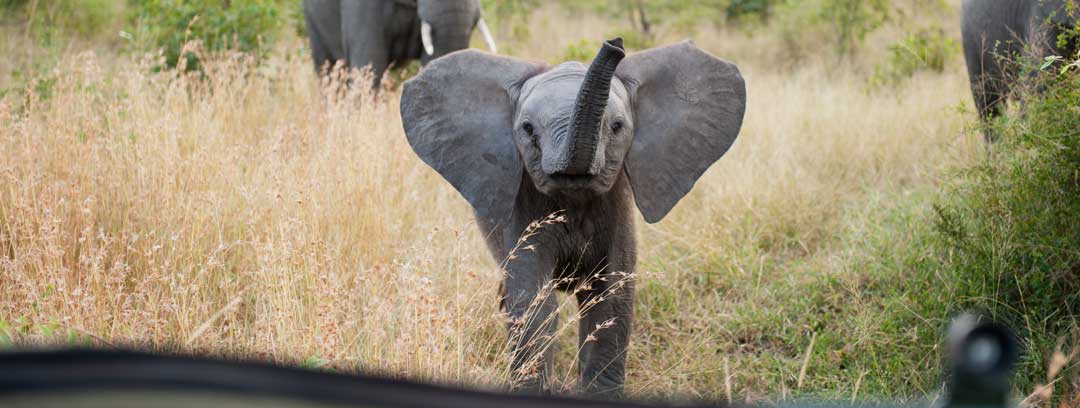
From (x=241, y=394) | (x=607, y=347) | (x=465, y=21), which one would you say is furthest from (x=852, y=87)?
(x=241, y=394)

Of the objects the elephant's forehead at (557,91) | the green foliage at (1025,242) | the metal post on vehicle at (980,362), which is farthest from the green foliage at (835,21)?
the metal post on vehicle at (980,362)

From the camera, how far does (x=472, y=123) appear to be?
13.0 ft

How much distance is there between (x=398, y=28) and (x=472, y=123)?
15.5ft

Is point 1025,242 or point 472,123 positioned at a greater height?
point 472,123

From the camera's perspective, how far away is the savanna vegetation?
3.77m

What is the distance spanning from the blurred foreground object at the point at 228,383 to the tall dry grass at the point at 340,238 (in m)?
2.08

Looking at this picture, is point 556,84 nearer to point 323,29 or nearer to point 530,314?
point 530,314

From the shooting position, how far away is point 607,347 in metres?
4.08

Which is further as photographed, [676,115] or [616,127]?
[676,115]

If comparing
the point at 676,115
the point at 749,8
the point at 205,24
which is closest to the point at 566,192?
the point at 676,115

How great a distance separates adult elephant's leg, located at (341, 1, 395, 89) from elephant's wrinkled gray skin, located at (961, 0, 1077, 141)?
13.8 feet

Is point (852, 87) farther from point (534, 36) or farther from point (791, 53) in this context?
point (534, 36)

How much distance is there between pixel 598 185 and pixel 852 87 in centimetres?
719

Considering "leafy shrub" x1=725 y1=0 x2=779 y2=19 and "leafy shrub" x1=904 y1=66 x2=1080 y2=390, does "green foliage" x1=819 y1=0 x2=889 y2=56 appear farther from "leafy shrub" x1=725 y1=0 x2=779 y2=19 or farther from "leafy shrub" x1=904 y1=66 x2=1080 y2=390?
"leafy shrub" x1=904 y1=66 x2=1080 y2=390
